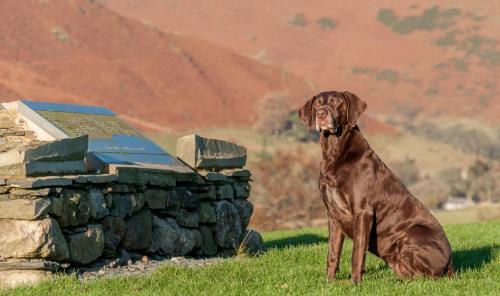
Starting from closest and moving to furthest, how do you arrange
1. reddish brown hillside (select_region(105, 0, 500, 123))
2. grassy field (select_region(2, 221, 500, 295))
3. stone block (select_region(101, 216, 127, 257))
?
grassy field (select_region(2, 221, 500, 295)) < stone block (select_region(101, 216, 127, 257)) < reddish brown hillside (select_region(105, 0, 500, 123))

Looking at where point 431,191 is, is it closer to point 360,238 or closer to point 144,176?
point 144,176

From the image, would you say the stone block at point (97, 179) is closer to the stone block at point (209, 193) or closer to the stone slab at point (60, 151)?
the stone slab at point (60, 151)

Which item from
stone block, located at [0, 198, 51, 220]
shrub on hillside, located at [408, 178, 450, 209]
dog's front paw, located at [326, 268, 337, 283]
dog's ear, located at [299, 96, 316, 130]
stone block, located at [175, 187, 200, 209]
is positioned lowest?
shrub on hillside, located at [408, 178, 450, 209]

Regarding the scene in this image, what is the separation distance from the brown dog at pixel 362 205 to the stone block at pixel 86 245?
264 cm

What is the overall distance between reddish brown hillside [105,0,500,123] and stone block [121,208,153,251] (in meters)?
68.7

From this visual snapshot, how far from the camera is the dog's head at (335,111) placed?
7676 mm

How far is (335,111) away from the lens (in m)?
7.70

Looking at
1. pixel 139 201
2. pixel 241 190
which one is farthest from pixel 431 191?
pixel 139 201

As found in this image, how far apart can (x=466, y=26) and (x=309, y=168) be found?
2478 inches

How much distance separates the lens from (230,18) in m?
97.7

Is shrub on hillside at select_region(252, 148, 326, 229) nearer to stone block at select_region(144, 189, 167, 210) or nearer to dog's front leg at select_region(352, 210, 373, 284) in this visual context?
stone block at select_region(144, 189, 167, 210)

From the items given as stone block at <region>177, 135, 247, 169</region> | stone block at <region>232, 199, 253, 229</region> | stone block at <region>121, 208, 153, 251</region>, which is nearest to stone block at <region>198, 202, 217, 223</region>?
stone block at <region>177, 135, 247, 169</region>

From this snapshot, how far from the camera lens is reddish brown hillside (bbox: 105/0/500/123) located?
269 ft

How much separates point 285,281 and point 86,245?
2.31 meters
